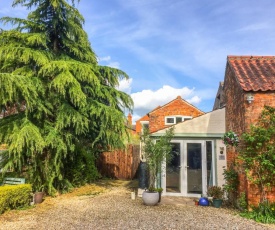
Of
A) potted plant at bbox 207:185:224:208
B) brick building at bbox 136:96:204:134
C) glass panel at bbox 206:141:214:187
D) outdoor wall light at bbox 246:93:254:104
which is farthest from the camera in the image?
brick building at bbox 136:96:204:134

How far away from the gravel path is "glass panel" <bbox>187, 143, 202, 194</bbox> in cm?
208

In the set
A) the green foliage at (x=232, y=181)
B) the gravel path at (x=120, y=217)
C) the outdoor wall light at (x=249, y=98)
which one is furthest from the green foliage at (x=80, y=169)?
the outdoor wall light at (x=249, y=98)

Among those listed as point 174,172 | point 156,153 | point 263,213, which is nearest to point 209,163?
point 174,172

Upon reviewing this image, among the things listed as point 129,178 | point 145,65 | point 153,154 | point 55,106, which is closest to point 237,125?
point 153,154

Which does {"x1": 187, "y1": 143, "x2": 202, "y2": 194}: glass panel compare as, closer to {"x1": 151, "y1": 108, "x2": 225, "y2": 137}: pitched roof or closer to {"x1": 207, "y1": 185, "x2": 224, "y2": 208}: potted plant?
{"x1": 151, "y1": 108, "x2": 225, "y2": 137}: pitched roof

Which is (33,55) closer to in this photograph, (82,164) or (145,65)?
(145,65)

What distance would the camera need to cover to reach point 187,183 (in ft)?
37.4

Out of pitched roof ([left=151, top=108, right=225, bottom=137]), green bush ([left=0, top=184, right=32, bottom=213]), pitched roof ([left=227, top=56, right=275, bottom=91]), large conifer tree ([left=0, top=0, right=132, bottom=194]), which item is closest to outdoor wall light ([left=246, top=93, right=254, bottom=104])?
pitched roof ([left=227, top=56, right=275, bottom=91])

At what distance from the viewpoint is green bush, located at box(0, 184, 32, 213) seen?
8285 mm

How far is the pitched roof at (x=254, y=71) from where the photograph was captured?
829cm

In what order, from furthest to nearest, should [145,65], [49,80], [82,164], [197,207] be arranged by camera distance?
[82,164], [145,65], [49,80], [197,207]

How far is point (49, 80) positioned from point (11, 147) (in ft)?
12.4

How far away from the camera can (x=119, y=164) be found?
19094mm

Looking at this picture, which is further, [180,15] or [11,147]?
[180,15]
